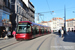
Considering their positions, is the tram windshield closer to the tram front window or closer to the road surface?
the tram front window

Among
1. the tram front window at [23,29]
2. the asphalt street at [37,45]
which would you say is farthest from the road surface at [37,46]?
the tram front window at [23,29]

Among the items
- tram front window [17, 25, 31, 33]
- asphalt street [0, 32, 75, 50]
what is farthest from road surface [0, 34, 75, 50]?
tram front window [17, 25, 31, 33]

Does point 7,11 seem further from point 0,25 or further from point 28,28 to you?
point 28,28

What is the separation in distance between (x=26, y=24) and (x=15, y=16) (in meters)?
17.5

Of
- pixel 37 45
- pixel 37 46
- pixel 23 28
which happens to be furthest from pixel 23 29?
pixel 37 46

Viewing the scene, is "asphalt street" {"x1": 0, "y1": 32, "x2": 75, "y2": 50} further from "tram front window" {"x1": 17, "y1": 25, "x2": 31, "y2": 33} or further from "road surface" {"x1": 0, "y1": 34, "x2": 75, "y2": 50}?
"tram front window" {"x1": 17, "y1": 25, "x2": 31, "y2": 33}

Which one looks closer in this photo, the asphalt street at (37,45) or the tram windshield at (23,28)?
the asphalt street at (37,45)

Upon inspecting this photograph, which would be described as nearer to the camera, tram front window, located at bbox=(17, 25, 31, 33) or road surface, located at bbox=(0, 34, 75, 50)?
road surface, located at bbox=(0, 34, 75, 50)

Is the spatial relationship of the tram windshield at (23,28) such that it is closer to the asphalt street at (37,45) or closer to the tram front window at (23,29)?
the tram front window at (23,29)

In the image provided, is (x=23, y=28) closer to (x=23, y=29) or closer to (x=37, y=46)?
(x=23, y=29)

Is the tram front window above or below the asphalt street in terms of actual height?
above

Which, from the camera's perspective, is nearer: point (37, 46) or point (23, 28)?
point (37, 46)

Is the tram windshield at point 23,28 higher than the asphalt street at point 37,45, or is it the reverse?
the tram windshield at point 23,28

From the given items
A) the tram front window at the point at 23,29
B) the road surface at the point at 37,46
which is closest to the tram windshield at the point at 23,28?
the tram front window at the point at 23,29
